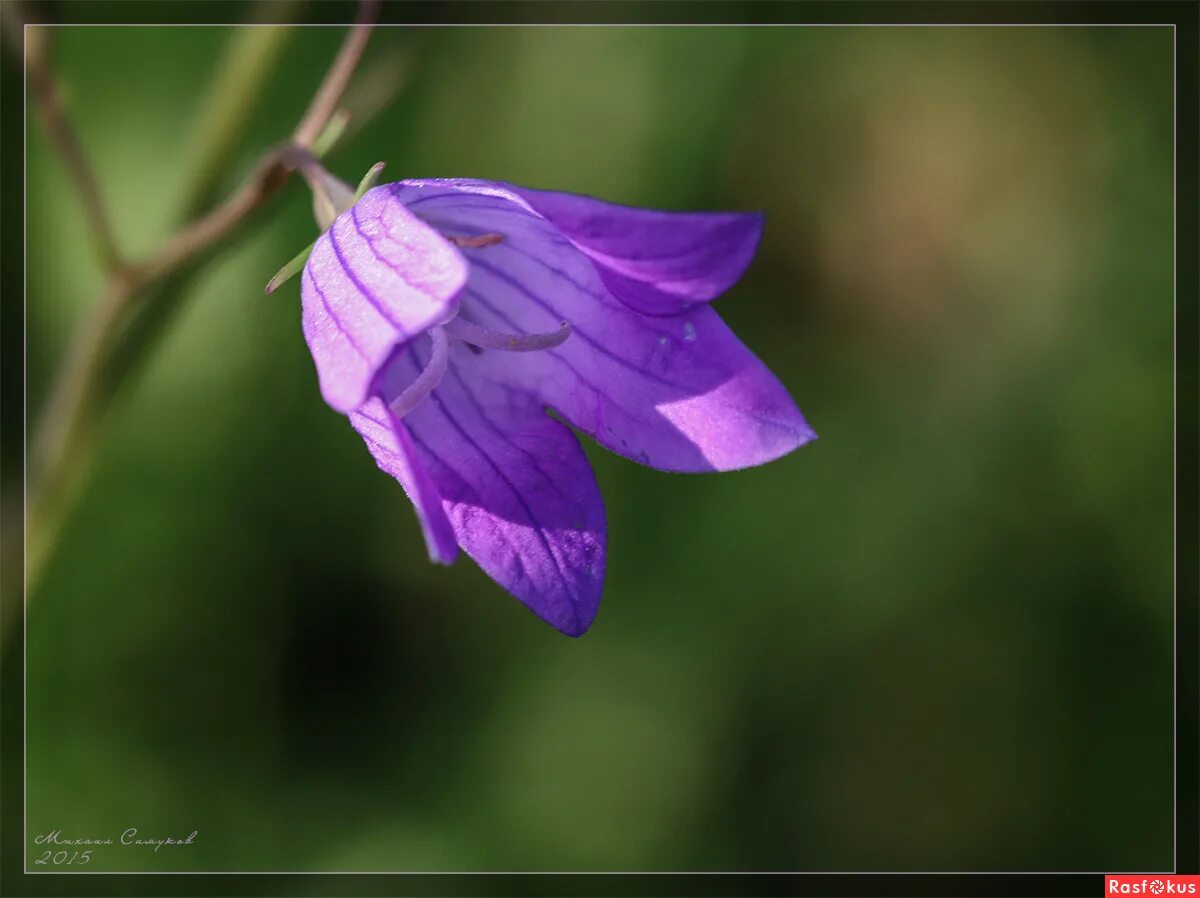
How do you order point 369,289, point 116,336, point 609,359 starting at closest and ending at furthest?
point 369,289
point 609,359
point 116,336

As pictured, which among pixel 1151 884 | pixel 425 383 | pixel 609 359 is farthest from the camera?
pixel 1151 884

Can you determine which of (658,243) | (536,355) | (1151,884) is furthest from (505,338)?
(1151,884)

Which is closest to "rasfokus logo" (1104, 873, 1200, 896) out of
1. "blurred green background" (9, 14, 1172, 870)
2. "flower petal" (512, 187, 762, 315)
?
"blurred green background" (9, 14, 1172, 870)

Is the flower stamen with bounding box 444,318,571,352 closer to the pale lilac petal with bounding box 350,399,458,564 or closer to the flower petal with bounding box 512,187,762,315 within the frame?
the flower petal with bounding box 512,187,762,315

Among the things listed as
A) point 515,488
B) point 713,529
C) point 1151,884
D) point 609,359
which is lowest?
point 1151,884

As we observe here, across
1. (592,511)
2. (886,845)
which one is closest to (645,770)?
(886,845)

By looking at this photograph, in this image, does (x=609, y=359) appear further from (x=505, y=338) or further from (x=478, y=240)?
(x=478, y=240)

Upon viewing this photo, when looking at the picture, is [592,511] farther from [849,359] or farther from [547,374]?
[849,359]
